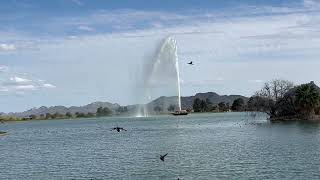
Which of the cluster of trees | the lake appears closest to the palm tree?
the cluster of trees

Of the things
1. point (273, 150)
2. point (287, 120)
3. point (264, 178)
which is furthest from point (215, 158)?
point (287, 120)

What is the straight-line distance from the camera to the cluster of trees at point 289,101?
148375mm

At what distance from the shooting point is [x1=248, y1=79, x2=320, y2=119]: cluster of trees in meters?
148

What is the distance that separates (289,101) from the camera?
155000mm

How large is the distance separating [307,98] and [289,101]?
28.5 ft

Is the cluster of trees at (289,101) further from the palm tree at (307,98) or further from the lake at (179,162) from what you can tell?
the lake at (179,162)

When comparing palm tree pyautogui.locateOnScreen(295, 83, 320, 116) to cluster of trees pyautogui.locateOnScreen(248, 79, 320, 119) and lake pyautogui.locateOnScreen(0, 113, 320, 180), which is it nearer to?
cluster of trees pyautogui.locateOnScreen(248, 79, 320, 119)

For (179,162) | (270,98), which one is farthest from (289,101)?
(179,162)

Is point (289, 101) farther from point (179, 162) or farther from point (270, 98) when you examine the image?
point (179, 162)

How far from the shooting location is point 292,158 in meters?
58.1

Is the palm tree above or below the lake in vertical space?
above

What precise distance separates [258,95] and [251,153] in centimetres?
9785

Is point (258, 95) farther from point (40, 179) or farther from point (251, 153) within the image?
point (40, 179)

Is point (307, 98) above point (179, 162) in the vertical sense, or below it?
above
